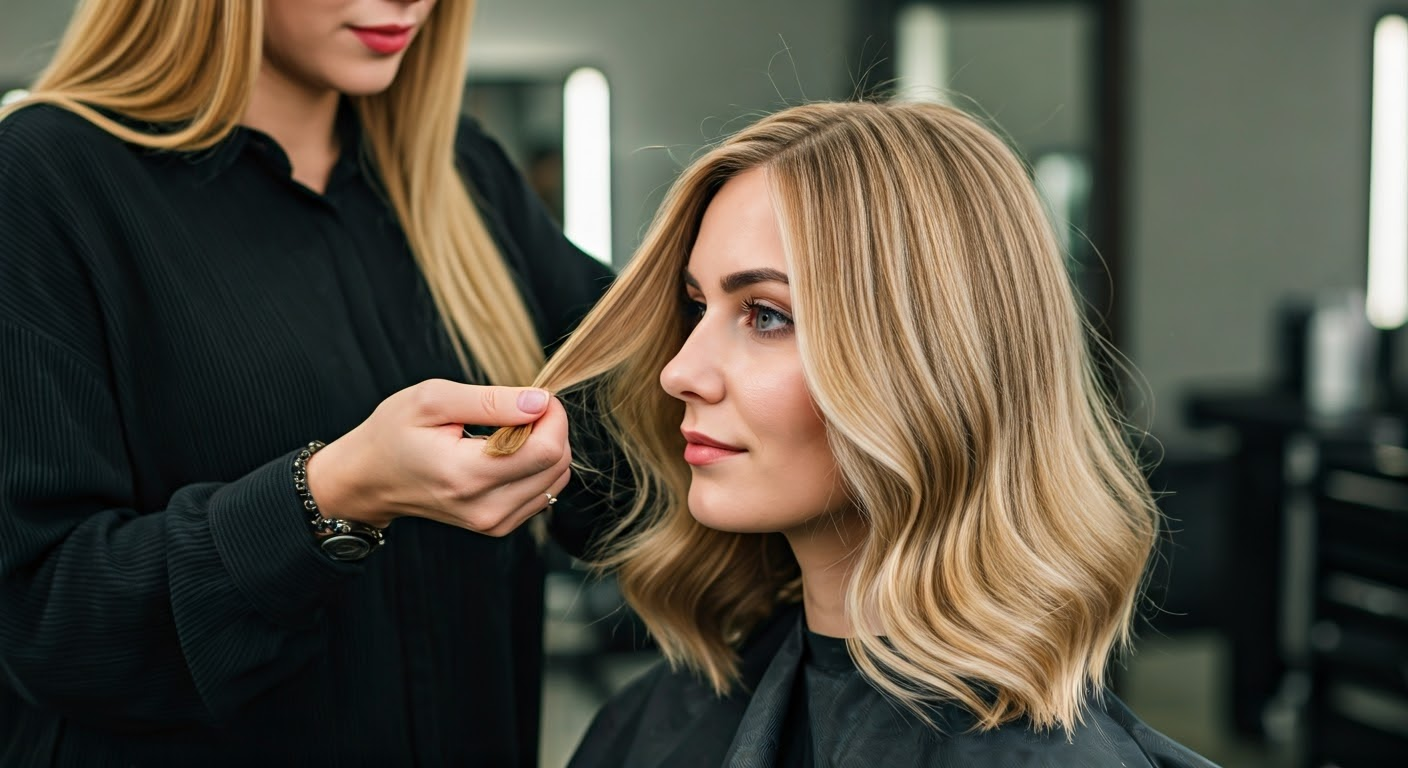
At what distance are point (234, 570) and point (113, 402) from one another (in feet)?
0.66

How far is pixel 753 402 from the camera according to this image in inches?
49.5

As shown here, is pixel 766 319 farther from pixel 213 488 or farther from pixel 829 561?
pixel 213 488

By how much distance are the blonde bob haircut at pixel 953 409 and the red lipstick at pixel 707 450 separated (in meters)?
0.07

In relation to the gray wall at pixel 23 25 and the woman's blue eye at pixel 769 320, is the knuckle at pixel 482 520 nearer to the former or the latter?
the woman's blue eye at pixel 769 320

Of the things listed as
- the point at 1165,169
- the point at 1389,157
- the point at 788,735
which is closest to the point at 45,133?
the point at 788,735

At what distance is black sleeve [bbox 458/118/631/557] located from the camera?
1550 millimetres

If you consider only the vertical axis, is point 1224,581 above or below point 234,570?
below

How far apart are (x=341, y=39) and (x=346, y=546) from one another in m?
0.50

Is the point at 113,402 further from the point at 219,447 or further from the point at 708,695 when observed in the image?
the point at 708,695

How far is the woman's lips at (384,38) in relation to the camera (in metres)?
1.31

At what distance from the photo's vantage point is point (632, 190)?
5332mm

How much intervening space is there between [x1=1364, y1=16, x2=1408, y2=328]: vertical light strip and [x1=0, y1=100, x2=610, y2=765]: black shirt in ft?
16.6

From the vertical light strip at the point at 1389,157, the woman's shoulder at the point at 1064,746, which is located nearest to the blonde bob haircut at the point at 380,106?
the woman's shoulder at the point at 1064,746

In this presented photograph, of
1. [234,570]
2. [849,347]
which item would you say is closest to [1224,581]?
[849,347]
